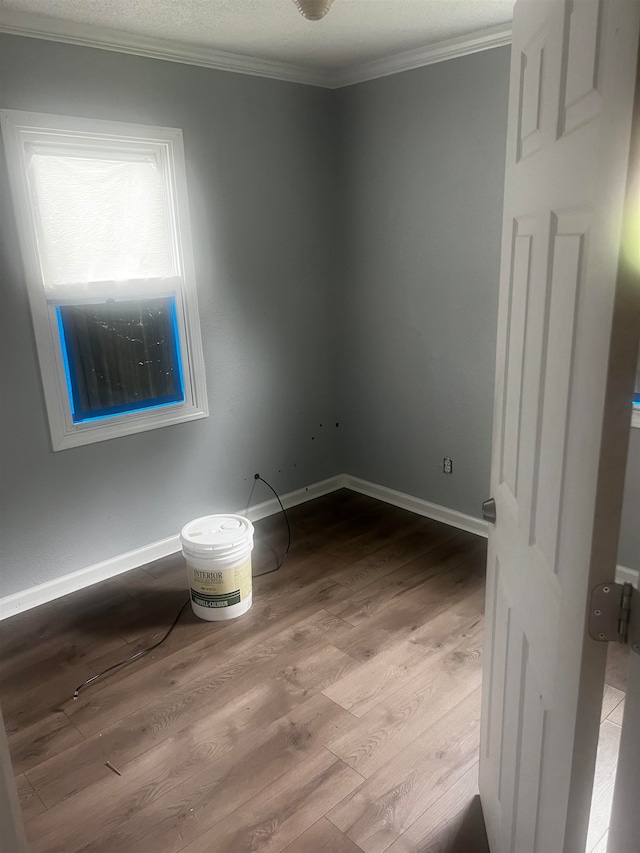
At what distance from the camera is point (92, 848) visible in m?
1.68

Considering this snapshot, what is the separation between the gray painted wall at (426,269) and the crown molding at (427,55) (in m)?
0.04

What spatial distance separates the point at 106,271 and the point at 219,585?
1532 millimetres

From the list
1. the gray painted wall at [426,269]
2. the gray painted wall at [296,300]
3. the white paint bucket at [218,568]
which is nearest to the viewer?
the white paint bucket at [218,568]

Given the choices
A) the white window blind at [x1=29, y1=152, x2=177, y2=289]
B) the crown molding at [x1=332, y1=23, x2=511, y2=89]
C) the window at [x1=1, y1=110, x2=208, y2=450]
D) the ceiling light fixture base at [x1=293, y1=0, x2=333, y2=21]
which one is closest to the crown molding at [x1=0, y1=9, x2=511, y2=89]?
the crown molding at [x1=332, y1=23, x2=511, y2=89]

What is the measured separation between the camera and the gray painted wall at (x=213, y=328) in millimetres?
2623

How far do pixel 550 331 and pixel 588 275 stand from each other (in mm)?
186

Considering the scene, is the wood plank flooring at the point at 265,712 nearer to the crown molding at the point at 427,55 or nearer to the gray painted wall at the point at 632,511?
the gray painted wall at the point at 632,511

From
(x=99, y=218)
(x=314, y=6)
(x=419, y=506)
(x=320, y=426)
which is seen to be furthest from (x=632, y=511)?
(x=99, y=218)

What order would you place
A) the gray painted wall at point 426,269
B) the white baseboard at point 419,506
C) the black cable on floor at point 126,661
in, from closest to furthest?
1. the black cable on floor at point 126,661
2. the gray painted wall at point 426,269
3. the white baseboard at point 419,506

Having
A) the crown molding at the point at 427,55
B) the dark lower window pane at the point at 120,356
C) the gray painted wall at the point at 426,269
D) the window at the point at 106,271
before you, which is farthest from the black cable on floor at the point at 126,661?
the crown molding at the point at 427,55

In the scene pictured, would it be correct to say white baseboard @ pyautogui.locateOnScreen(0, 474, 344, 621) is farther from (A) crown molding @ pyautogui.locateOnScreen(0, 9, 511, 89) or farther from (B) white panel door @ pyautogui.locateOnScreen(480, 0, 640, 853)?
(A) crown molding @ pyautogui.locateOnScreen(0, 9, 511, 89)

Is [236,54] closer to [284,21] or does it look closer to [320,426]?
[284,21]

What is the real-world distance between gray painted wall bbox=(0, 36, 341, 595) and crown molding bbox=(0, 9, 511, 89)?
42mm

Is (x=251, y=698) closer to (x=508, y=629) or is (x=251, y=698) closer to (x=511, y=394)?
(x=508, y=629)
